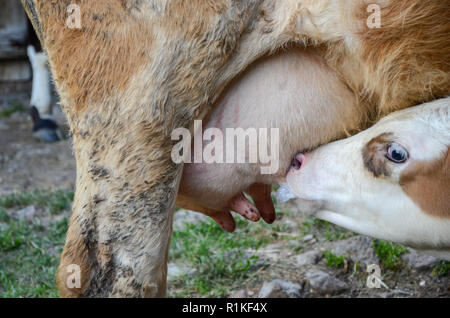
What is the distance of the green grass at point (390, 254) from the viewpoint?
10.4ft

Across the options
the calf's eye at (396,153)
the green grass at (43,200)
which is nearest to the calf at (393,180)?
the calf's eye at (396,153)

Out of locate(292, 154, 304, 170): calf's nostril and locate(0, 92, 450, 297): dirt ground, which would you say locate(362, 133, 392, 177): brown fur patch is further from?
locate(0, 92, 450, 297): dirt ground

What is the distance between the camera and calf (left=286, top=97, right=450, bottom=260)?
83.6 inches

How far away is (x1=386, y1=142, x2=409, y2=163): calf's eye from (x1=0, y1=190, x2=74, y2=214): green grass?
262cm

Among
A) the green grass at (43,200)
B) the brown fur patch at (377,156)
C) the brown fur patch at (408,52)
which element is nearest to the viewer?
the brown fur patch at (408,52)

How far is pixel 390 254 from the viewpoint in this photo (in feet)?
10.5

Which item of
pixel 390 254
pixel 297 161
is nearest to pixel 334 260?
pixel 390 254

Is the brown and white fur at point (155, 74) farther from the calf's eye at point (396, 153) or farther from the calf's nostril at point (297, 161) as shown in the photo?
the calf's nostril at point (297, 161)

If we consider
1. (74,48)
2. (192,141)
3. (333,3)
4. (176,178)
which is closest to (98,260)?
(176,178)

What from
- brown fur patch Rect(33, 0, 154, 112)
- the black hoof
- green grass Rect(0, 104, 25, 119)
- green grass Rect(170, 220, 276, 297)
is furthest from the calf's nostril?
green grass Rect(0, 104, 25, 119)

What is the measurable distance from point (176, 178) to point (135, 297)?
0.47 metres

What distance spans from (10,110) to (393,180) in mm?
5913

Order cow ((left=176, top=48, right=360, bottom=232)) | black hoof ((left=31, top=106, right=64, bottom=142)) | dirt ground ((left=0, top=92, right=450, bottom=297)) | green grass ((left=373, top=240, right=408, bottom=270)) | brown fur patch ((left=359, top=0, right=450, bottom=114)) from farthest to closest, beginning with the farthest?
black hoof ((left=31, top=106, right=64, bottom=142))
green grass ((left=373, top=240, right=408, bottom=270))
dirt ground ((left=0, top=92, right=450, bottom=297))
cow ((left=176, top=48, right=360, bottom=232))
brown fur patch ((left=359, top=0, right=450, bottom=114))

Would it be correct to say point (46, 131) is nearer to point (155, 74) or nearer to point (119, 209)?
point (119, 209)
